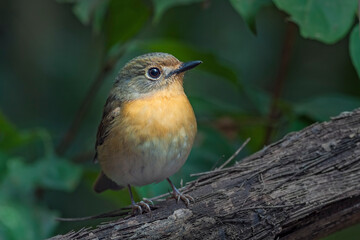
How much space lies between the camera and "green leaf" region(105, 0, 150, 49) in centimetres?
414

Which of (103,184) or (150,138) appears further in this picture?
(103,184)

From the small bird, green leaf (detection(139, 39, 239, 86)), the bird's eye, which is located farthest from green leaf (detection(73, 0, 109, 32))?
the bird's eye

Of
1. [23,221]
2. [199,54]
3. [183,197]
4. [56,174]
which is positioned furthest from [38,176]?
[199,54]

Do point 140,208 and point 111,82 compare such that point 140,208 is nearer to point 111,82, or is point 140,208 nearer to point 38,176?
point 38,176

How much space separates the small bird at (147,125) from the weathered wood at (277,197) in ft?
0.53

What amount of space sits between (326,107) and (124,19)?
1.63 metres

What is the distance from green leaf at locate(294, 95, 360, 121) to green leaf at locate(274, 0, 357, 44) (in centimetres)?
84

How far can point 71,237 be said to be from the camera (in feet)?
9.38

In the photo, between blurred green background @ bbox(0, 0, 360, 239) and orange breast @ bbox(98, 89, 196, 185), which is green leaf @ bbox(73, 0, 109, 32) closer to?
blurred green background @ bbox(0, 0, 360, 239)

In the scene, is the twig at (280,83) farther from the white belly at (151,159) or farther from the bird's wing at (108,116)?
the bird's wing at (108,116)

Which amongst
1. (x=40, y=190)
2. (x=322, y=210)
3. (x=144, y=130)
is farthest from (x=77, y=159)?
(x=322, y=210)

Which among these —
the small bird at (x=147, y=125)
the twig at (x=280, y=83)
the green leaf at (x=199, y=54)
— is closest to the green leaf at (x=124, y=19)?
the green leaf at (x=199, y=54)

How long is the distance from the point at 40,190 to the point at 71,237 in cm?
195

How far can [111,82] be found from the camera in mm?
6348
